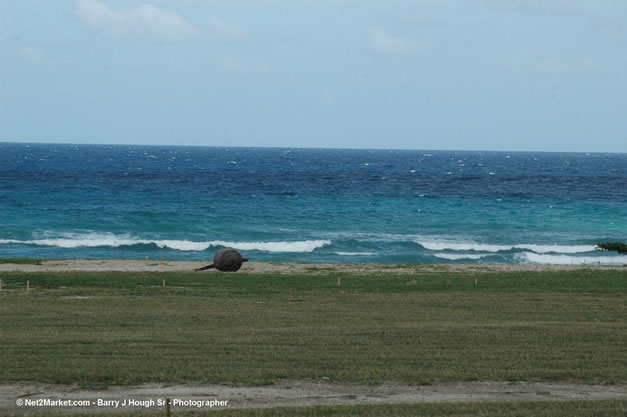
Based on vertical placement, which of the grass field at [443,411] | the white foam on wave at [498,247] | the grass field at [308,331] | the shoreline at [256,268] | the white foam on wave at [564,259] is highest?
the grass field at [443,411]

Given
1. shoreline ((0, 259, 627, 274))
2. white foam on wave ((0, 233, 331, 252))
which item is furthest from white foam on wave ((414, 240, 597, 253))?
shoreline ((0, 259, 627, 274))

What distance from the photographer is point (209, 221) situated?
8219cm

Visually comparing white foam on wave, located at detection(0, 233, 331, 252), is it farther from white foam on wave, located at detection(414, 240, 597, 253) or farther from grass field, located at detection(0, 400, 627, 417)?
grass field, located at detection(0, 400, 627, 417)

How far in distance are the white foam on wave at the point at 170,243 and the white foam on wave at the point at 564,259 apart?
16.5 metres

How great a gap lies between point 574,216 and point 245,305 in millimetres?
69647

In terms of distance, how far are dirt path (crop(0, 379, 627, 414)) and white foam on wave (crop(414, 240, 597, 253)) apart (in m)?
51.5

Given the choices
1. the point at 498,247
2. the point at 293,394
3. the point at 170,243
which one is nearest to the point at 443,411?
the point at 293,394

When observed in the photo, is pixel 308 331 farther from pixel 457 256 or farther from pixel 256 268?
pixel 457 256

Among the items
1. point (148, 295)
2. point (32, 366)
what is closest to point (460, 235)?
point (148, 295)

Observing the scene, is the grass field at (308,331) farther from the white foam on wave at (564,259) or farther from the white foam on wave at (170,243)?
the white foam on wave at (170,243)

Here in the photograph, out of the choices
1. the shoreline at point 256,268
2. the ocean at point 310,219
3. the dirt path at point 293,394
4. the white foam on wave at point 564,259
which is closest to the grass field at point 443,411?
the dirt path at point 293,394

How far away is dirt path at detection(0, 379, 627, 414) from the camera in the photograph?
14359 mm

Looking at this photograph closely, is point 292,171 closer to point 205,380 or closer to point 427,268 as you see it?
point 427,268

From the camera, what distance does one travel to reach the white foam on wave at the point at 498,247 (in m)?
66.9
